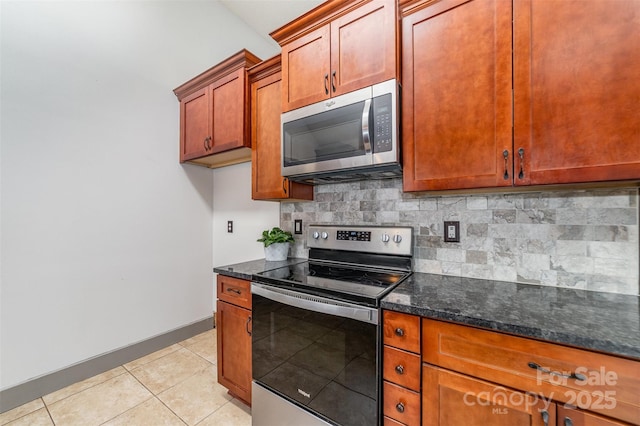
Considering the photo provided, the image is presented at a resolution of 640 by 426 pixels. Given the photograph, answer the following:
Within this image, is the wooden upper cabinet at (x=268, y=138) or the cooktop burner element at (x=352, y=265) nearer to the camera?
the cooktop burner element at (x=352, y=265)

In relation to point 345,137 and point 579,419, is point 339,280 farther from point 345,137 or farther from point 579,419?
point 579,419

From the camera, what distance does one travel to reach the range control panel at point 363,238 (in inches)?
62.5

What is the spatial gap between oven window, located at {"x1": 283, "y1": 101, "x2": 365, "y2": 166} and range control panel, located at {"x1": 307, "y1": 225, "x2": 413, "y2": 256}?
0.53 m

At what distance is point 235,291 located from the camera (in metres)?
1.67

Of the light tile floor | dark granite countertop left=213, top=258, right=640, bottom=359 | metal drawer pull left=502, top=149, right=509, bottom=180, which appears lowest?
the light tile floor

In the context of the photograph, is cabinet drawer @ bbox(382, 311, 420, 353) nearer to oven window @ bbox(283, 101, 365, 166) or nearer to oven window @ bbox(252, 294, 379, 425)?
oven window @ bbox(252, 294, 379, 425)

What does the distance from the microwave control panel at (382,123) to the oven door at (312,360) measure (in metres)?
0.79

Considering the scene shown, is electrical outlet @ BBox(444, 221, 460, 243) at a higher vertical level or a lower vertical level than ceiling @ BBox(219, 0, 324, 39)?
lower

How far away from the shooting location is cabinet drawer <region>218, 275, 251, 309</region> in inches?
63.1

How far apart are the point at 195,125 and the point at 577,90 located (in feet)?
8.48

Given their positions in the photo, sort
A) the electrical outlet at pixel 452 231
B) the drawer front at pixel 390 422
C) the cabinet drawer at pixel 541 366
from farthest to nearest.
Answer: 1. the electrical outlet at pixel 452 231
2. the drawer front at pixel 390 422
3. the cabinet drawer at pixel 541 366

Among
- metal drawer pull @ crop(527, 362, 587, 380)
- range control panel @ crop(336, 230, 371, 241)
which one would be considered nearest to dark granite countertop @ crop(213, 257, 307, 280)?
range control panel @ crop(336, 230, 371, 241)

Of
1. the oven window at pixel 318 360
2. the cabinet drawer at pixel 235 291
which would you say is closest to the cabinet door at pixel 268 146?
the cabinet drawer at pixel 235 291

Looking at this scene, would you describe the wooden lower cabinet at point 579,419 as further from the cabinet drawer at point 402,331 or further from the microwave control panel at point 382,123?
the microwave control panel at point 382,123
